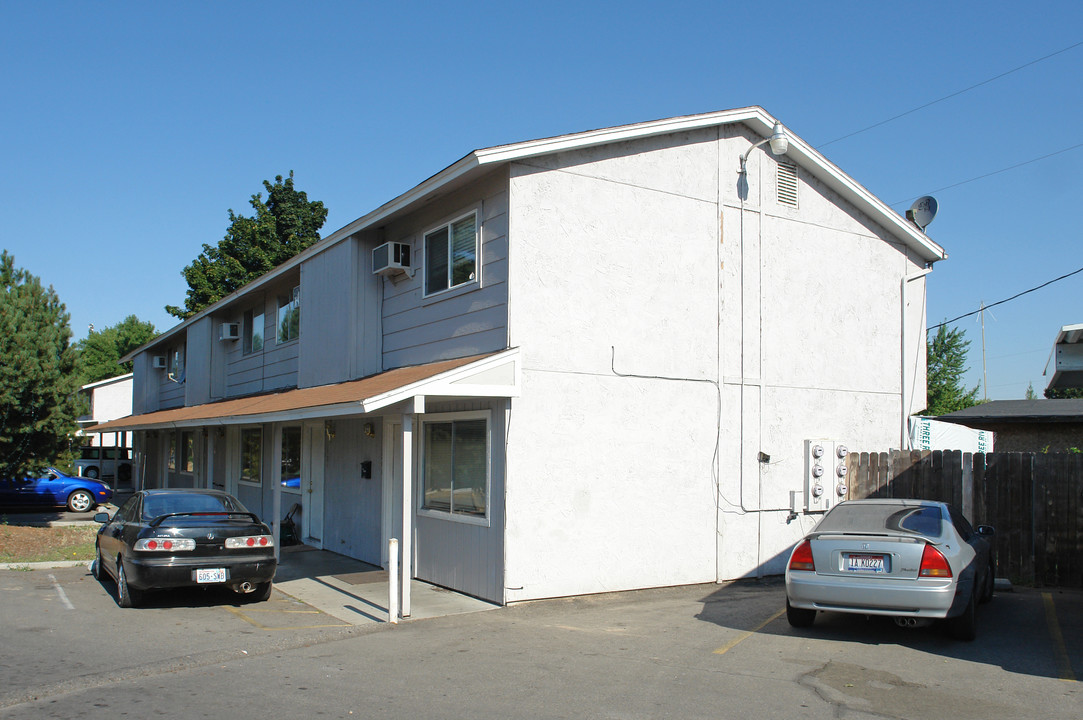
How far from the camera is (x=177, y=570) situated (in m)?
9.41

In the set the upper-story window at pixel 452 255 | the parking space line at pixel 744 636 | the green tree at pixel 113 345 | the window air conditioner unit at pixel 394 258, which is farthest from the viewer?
the green tree at pixel 113 345

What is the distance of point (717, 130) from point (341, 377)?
6975 mm

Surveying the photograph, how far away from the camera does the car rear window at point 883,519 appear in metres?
8.21

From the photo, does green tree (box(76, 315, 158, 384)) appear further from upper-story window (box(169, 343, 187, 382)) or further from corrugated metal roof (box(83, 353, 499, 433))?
corrugated metal roof (box(83, 353, 499, 433))

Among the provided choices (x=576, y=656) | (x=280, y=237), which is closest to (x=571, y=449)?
(x=576, y=656)

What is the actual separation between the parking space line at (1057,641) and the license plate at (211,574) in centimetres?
834

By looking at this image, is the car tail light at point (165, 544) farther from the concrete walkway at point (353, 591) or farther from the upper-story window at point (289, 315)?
the upper-story window at point (289, 315)

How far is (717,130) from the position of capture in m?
12.1

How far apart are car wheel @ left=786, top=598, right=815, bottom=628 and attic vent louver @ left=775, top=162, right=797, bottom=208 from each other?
6.65 metres

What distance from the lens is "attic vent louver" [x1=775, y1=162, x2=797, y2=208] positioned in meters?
12.8

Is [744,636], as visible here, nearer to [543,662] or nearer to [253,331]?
[543,662]

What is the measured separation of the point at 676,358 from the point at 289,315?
30.0 ft

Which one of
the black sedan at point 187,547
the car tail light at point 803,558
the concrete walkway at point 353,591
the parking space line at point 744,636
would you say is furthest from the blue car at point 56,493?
the car tail light at point 803,558

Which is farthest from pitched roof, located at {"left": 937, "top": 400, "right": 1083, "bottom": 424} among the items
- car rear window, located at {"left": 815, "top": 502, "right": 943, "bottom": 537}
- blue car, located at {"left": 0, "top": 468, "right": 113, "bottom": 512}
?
blue car, located at {"left": 0, "top": 468, "right": 113, "bottom": 512}
